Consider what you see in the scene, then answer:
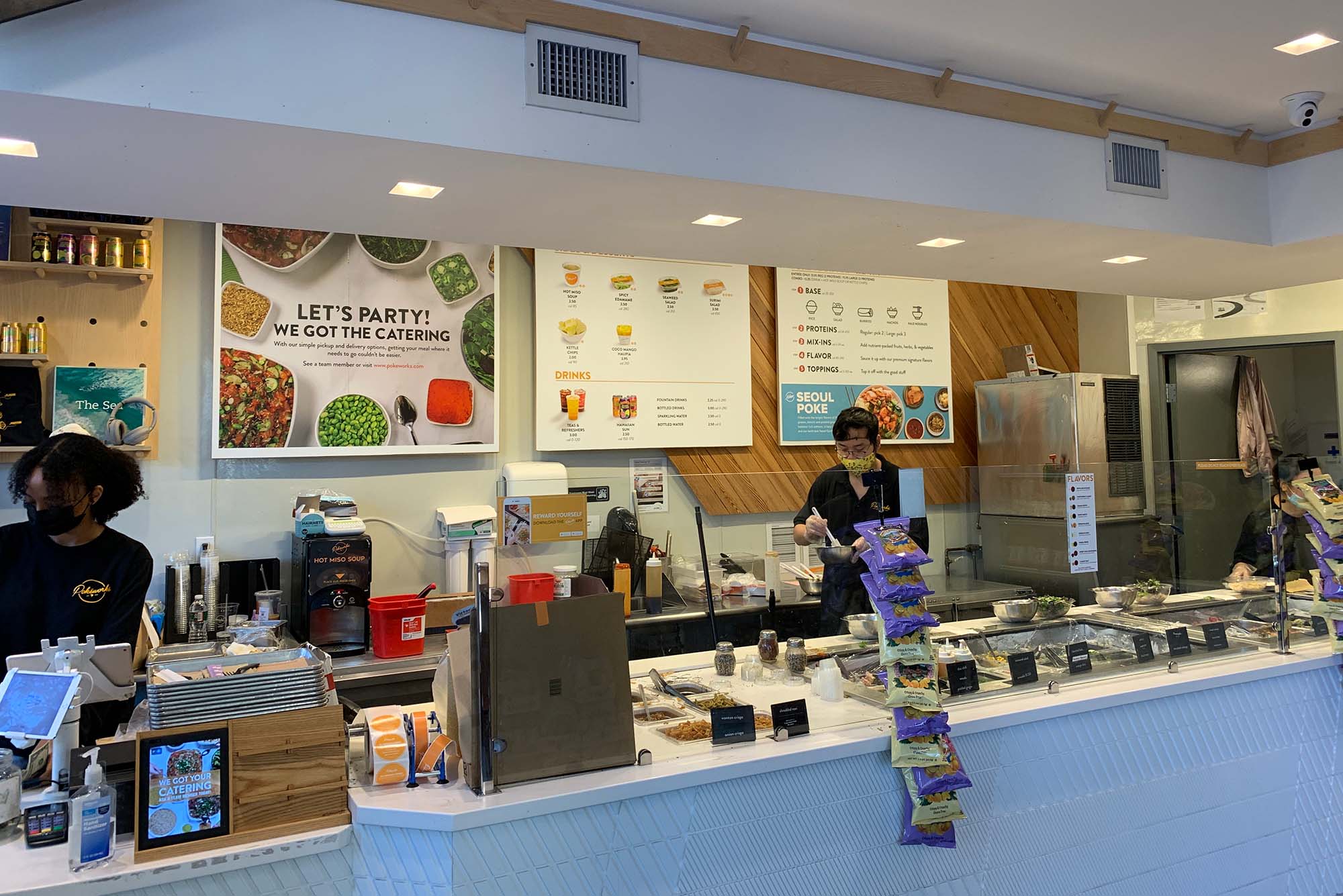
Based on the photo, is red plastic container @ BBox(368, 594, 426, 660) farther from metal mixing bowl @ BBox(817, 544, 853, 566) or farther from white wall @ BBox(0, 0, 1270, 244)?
white wall @ BBox(0, 0, 1270, 244)

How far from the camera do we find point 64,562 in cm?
262

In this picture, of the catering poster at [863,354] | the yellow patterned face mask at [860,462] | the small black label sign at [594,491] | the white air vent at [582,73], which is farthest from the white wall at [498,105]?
the catering poster at [863,354]

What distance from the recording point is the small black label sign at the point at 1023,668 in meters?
2.73

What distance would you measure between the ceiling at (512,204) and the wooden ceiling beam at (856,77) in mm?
333

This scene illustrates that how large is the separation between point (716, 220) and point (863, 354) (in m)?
2.97

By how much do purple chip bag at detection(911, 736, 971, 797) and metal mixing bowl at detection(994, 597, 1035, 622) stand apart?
87 cm

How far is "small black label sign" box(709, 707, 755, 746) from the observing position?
2295 millimetres

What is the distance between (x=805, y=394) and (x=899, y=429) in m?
0.76

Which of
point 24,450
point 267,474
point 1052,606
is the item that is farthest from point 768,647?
point 24,450

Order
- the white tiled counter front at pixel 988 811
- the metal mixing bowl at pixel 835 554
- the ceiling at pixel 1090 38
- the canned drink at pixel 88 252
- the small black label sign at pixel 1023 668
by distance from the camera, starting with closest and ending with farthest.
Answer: the white tiled counter front at pixel 988 811 < the ceiling at pixel 1090 38 < the small black label sign at pixel 1023 668 < the metal mixing bowl at pixel 835 554 < the canned drink at pixel 88 252

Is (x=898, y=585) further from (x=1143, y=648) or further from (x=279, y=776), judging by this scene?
(x=279, y=776)

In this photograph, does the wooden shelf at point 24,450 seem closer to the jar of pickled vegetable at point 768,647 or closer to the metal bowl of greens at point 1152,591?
the jar of pickled vegetable at point 768,647

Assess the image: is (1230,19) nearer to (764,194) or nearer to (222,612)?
(764,194)

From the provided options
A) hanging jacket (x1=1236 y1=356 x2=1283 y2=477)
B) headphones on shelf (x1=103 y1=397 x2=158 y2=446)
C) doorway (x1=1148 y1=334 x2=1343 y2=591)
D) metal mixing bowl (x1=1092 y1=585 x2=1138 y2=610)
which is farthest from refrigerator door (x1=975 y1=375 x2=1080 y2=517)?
headphones on shelf (x1=103 y1=397 x2=158 y2=446)
